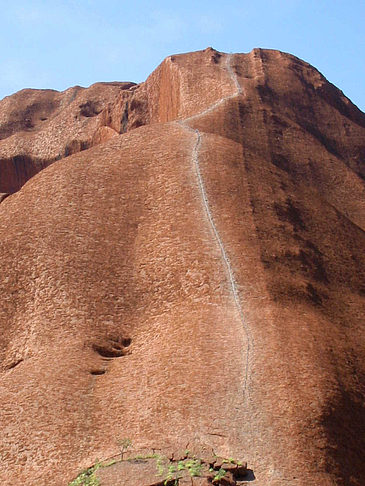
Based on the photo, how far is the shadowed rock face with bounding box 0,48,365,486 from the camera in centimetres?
1608

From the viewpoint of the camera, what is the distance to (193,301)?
21156mm

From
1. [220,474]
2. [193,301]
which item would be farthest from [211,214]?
[220,474]

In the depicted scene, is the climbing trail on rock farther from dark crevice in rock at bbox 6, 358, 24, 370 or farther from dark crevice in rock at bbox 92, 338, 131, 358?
dark crevice in rock at bbox 6, 358, 24, 370

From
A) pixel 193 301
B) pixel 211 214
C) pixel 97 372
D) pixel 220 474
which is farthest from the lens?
pixel 211 214

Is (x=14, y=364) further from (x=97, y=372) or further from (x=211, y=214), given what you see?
(x=211, y=214)

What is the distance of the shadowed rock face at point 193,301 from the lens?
1608cm

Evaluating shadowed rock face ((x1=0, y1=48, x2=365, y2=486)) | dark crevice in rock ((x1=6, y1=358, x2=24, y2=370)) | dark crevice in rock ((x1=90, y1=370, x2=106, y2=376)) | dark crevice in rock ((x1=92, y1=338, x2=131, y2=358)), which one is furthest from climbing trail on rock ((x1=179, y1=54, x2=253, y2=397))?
dark crevice in rock ((x1=6, y1=358, x2=24, y2=370))

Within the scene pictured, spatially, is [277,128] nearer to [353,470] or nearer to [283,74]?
[283,74]

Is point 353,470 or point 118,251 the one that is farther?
point 118,251

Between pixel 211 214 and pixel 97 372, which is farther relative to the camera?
pixel 211 214

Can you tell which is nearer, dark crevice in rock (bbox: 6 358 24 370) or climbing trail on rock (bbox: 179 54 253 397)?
climbing trail on rock (bbox: 179 54 253 397)

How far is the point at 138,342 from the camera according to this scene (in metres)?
20.3

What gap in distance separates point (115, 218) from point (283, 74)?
1882 cm

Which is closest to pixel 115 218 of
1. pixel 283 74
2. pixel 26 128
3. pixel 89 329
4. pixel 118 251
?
pixel 118 251
